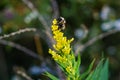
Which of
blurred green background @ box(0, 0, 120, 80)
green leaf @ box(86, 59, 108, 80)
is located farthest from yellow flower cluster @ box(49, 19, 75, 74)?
blurred green background @ box(0, 0, 120, 80)

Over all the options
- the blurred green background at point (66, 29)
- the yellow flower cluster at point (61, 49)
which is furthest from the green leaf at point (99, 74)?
the blurred green background at point (66, 29)

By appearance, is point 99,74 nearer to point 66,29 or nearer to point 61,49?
point 61,49

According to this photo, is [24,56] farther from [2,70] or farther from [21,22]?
[21,22]

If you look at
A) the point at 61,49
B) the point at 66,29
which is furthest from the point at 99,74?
the point at 66,29

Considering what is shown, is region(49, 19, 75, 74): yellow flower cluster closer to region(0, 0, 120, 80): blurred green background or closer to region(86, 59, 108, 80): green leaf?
region(86, 59, 108, 80): green leaf

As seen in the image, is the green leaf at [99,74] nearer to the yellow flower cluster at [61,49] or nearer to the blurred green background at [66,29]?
the yellow flower cluster at [61,49]
